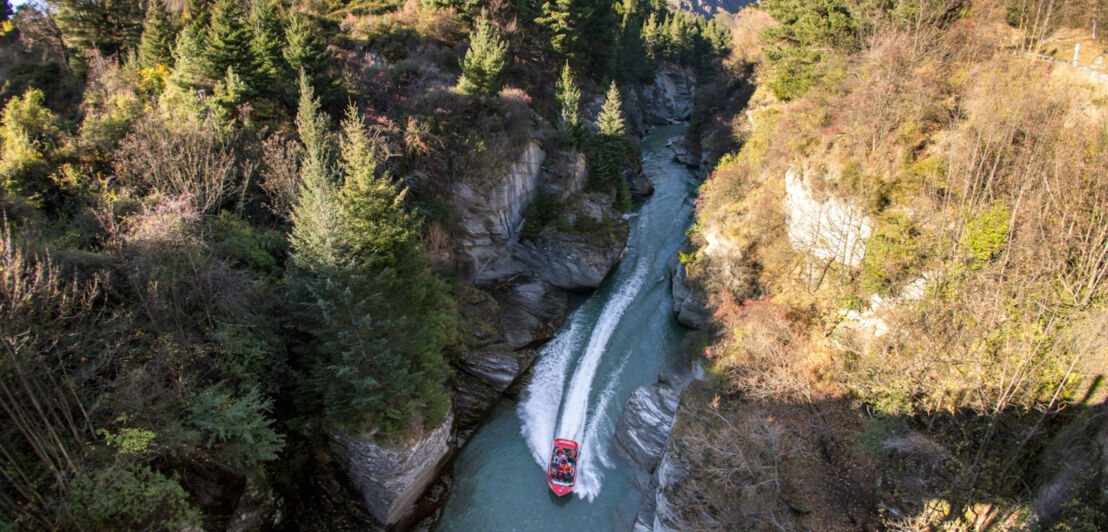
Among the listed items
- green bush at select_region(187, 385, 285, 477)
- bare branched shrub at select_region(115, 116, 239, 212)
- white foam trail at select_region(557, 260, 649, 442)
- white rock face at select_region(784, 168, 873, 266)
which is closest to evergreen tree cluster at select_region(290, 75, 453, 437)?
green bush at select_region(187, 385, 285, 477)

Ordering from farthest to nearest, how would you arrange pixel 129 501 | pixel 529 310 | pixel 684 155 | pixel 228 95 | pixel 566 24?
pixel 684 155 → pixel 566 24 → pixel 529 310 → pixel 228 95 → pixel 129 501

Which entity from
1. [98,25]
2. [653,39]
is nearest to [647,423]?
[98,25]

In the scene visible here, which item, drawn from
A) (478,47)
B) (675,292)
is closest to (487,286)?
(675,292)

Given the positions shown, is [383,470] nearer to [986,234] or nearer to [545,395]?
[545,395]

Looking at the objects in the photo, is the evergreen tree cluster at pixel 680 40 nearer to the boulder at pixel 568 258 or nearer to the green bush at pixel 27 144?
the boulder at pixel 568 258

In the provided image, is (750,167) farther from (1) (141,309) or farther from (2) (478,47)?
(1) (141,309)

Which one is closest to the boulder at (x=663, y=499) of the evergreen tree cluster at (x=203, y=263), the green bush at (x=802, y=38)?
the evergreen tree cluster at (x=203, y=263)

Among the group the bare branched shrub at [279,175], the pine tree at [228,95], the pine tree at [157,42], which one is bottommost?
the bare branched shrub at [279,175]
